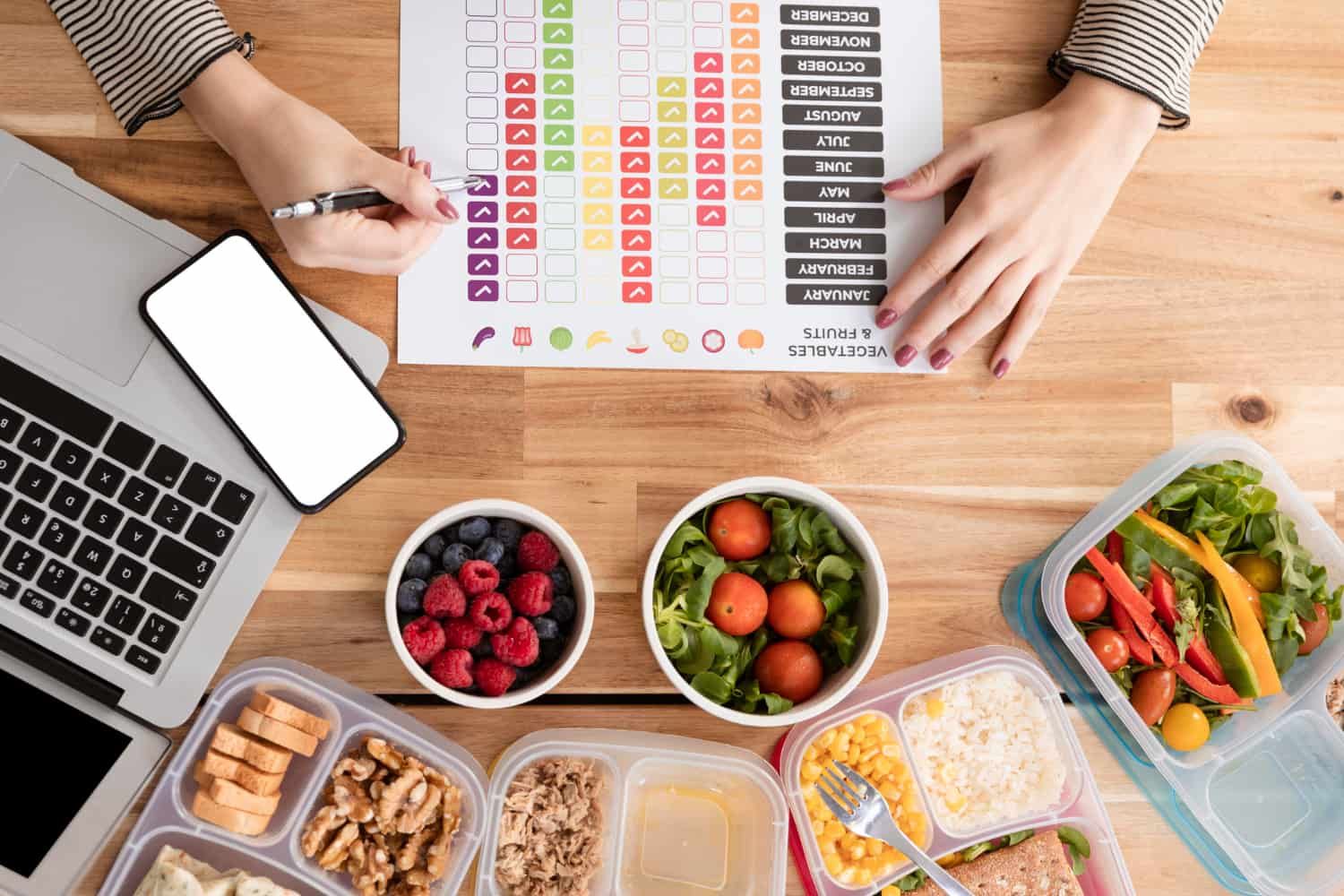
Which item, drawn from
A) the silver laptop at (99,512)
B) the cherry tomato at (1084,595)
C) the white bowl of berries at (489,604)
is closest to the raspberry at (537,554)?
the white bowl of berries at (489,604)

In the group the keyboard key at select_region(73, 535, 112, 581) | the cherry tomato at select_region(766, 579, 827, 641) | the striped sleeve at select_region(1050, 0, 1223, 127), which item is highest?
the striped sleeve at select_region(1050, 0, 1223, 127)

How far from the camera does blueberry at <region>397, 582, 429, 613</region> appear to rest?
926mm

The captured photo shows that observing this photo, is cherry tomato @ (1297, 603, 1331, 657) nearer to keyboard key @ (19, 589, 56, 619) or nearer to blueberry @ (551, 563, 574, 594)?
blueberry @ (551, 563, 574, 594)

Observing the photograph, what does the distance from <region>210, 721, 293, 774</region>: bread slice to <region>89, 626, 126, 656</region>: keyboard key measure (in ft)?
0.39

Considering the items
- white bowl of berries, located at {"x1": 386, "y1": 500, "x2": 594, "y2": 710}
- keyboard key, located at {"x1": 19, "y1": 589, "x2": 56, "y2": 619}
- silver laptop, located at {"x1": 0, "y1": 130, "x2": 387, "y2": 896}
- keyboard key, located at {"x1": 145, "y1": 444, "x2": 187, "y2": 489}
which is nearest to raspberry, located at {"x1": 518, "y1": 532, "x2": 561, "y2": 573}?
white bowl of berries, located at {"x1": 386, "y1": 500, "x2": 594, "y2": 710}

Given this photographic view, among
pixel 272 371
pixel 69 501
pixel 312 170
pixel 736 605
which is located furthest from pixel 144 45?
pixel 736 605

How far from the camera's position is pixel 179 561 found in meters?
0.92

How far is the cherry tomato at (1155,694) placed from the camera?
3.35 feet

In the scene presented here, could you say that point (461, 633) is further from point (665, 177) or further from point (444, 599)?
point (665, 177)

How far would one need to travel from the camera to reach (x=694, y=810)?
1.02 metres

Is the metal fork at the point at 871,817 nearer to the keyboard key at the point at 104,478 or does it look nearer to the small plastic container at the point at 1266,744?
the small plastic container at the point at 1266,744

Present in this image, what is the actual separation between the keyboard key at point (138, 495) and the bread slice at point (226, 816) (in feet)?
0.88

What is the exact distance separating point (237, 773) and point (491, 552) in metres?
0.31

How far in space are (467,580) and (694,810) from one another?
0.34 m
